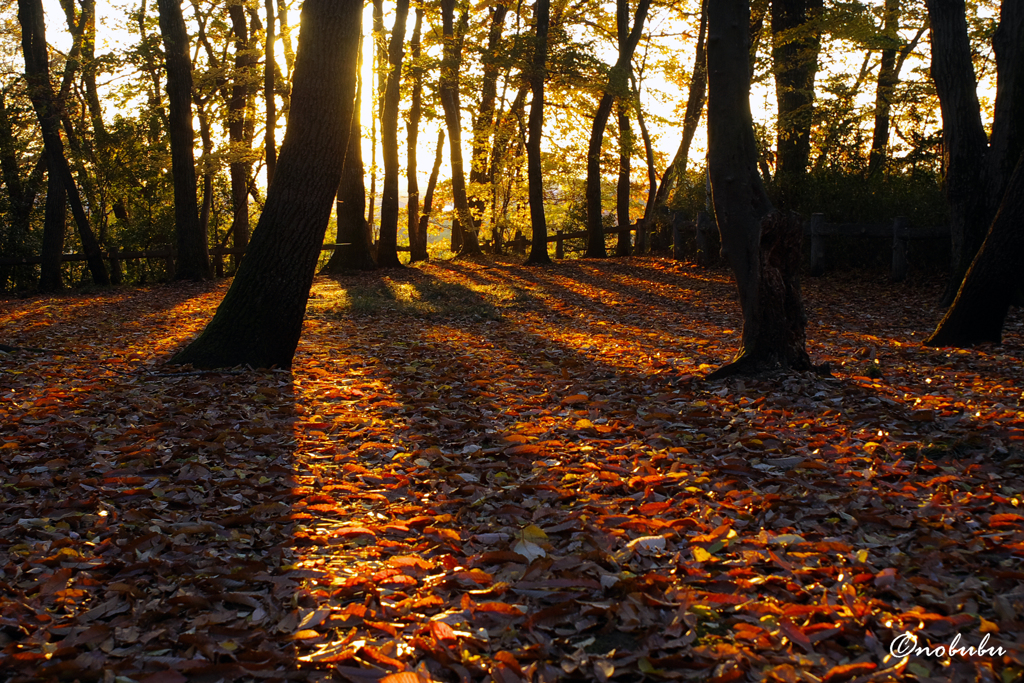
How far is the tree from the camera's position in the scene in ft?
27.9

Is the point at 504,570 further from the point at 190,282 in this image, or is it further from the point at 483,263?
the point at 483,263

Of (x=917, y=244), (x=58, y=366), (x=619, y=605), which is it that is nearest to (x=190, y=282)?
(x=58, y=366)

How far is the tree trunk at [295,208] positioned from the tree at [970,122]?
7.22 metres

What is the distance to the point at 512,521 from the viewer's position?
11.8ft

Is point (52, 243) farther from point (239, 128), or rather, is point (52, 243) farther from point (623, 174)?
point (623, 174)

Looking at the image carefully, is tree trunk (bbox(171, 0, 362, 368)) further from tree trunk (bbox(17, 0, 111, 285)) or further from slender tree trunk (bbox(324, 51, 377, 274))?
tree trunk (bbox(17, 0, 111, 285))

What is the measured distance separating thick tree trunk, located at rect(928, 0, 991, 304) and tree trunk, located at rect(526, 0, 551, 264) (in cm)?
1041

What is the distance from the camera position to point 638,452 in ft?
14.8

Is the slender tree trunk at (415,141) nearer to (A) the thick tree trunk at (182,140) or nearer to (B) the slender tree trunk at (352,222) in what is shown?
(B) the slender tree trunk at (352,222)

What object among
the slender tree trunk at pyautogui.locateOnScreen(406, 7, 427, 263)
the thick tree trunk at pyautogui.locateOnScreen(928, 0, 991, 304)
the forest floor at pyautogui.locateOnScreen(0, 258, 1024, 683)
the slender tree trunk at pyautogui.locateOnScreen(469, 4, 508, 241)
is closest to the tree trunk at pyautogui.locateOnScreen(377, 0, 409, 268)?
the slender tree trunk at pyautogui.locateOnScreen(406, 7, 427, 263)

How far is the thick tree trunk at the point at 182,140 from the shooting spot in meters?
15.9

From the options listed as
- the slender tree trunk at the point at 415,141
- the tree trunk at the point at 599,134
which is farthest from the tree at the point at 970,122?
the slender tree trunk at the point at 415,141

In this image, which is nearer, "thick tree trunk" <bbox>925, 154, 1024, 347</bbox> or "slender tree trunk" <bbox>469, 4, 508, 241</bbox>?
"thick tree trunk" <bbox>925, 154, 1024, 347</bbox>

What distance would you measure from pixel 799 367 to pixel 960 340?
2.57 m
